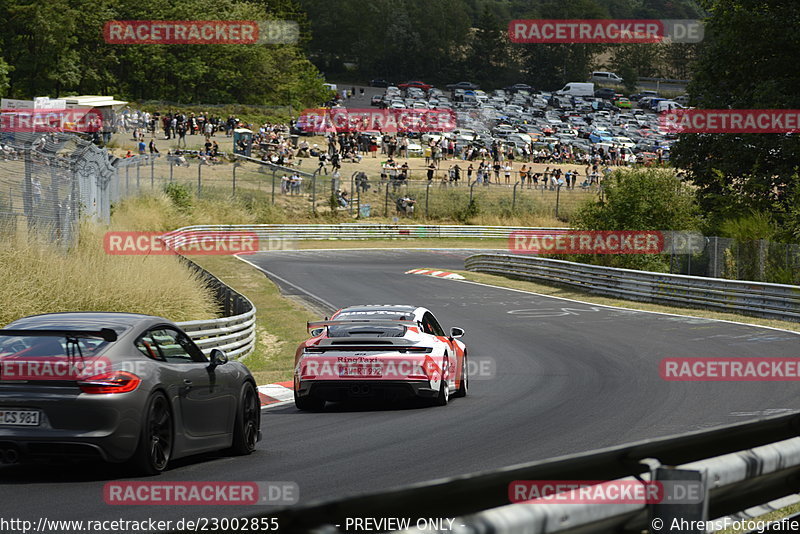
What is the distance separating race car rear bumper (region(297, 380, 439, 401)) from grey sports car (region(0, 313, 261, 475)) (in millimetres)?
3676

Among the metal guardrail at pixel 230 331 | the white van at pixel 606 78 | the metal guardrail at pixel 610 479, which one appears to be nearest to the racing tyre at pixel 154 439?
the metal guardrail at pixel 610 479

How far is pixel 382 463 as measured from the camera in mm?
9273

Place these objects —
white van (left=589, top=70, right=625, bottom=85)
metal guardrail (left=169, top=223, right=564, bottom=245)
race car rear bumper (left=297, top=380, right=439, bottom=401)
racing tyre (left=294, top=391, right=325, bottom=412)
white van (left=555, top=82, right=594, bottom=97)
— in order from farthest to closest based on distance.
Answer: white van (left=589, top=70, right=625, bottom=85), white van (left=555, top=82, right=594, bottom=97), metal guardrail (left=169, top=223, right=564, bottom=245), racing tyre (left=294, top=391, right=325, bottom=412), race car rear bumper (left=297, top=380, right=439, bottom=401)

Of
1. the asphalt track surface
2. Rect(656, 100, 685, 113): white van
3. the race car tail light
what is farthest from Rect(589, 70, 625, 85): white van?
the race car tail light

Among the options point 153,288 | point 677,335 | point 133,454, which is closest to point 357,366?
point 133,454

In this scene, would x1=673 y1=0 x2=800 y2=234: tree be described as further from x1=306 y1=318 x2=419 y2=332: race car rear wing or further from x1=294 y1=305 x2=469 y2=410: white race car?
x1=294 y1=305 x2=469 y2=410: white race car

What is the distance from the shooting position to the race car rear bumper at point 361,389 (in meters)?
13.1

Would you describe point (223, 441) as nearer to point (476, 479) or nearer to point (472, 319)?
point (476, 479)

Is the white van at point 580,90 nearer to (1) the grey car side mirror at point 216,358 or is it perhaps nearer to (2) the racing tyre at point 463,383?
(2) the racing tyre at point 463,383

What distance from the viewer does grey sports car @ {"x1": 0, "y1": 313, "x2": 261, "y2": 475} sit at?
8.02m

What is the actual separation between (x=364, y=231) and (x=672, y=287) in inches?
1104

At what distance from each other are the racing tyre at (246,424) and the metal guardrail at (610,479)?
551cm

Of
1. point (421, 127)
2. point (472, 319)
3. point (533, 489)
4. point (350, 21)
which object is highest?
point (350, 21)

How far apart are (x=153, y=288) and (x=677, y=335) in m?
10.8
